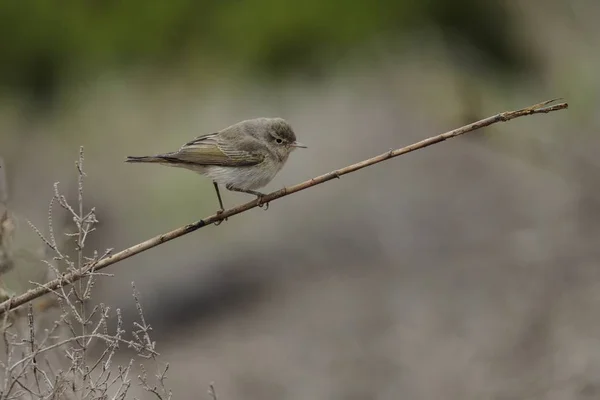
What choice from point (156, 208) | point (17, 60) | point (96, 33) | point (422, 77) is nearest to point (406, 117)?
point (422, 77)

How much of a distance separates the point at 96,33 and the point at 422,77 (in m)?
3.24

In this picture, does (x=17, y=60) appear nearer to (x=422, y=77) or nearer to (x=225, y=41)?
(x=225, y=41)

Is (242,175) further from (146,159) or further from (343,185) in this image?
(343,185)

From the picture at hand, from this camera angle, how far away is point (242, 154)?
377 centimetres

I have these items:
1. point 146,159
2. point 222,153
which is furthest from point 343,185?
point 146,159

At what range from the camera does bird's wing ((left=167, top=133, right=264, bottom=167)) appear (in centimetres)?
372

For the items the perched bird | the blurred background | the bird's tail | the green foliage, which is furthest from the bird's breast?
the green foliage

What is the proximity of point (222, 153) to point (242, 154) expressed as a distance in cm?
10

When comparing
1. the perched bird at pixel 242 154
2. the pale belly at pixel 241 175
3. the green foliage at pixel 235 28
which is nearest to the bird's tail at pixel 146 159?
the perched bird at pixel 242 154

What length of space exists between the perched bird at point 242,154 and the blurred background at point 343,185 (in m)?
1.18

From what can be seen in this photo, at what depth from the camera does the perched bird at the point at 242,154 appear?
12.3ft

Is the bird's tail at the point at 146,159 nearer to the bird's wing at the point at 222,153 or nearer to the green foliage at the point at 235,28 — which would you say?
the bird's wing at the point at 222,153

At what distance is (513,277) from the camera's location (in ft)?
20.3

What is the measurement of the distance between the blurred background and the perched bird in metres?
1.18
